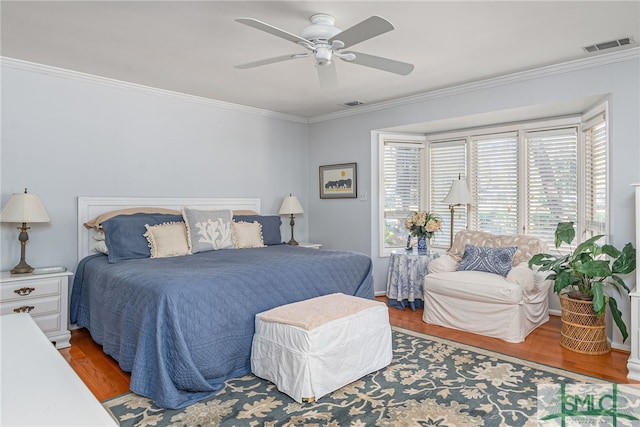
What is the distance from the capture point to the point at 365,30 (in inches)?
85.0

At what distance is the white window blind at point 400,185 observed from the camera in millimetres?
5191

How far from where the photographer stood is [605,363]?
2.97 meters

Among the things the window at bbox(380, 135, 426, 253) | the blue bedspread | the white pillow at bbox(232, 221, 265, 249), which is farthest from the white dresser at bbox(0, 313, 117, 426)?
the window at bbox(380, 135, 426, 253)

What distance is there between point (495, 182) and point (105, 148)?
4.31m

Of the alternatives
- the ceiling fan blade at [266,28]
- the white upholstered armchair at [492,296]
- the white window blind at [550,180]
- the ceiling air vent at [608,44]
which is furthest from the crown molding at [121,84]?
the ceiling air vent at [608,44]

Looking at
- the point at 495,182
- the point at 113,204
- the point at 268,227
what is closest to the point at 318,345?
the point at 268,227

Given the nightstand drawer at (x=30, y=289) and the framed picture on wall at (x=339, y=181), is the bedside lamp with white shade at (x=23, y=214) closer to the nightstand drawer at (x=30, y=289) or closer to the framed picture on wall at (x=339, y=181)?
the nightstand drawer at (x=30, y=289)

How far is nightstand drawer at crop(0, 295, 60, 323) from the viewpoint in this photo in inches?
121

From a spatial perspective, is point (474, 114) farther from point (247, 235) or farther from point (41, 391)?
point (41, 391)

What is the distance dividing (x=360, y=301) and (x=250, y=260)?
1014 millimetres

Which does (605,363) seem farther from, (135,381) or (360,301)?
(135,381)

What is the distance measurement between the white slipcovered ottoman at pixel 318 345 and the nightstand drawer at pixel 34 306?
1.84 m

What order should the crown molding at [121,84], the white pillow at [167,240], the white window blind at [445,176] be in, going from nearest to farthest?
the crown molding at [121,84] → the white pillow at [167,240] → the white window blind at [445,176]

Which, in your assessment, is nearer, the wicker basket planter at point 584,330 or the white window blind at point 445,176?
the wicker basket planter at point 584,330
